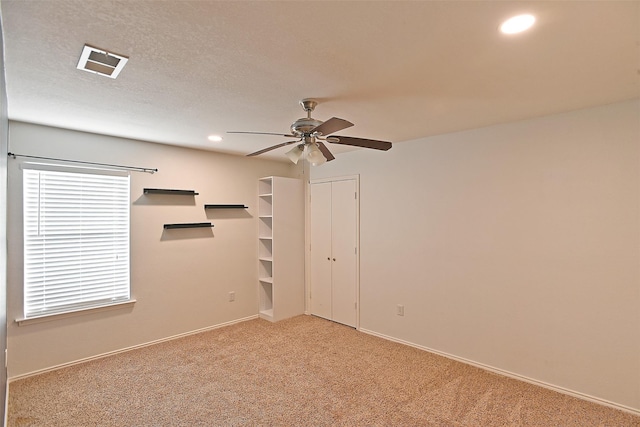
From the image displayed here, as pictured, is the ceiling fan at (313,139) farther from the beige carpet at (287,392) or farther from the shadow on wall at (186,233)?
the shadow on wall at (186,233)

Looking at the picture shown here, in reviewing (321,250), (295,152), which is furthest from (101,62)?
(321,250)

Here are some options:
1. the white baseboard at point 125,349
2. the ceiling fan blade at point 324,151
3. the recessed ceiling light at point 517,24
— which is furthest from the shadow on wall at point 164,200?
the recessed ceiling light at point 517,24

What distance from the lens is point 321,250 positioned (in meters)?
4.98

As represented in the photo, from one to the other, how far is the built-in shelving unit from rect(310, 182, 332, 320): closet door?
22 centimetres

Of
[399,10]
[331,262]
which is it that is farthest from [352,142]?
Result: [331,262]

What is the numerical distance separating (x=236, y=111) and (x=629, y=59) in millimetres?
2662

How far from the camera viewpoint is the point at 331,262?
4.82 m

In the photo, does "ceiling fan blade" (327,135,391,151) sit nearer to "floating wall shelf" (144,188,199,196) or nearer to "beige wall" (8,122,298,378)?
"floating wall shelf" (144,188,199,196)

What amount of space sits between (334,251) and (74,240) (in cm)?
315

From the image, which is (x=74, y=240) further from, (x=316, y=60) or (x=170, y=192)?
(x=316, y=60)

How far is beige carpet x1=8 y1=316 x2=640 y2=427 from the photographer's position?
8.07ft

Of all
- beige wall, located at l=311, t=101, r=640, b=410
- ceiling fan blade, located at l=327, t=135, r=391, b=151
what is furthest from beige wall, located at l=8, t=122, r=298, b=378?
ceiling fan blade, located at l=327, t=135, r=391, b=151

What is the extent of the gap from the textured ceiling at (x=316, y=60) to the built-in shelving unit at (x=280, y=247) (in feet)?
6.77

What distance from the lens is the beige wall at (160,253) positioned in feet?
10.1
